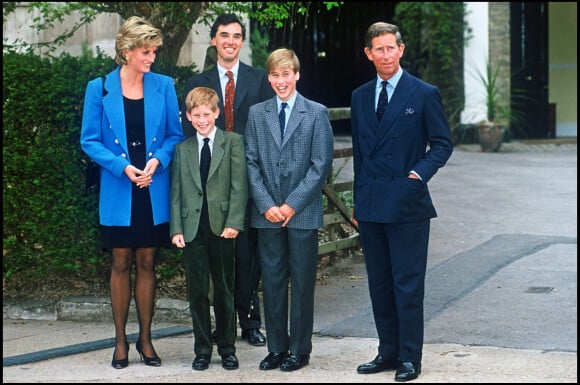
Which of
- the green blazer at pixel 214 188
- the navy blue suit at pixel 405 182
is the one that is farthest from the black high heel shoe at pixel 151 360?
the navy blue suit at pixel 405 182

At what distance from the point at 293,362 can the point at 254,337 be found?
927mm

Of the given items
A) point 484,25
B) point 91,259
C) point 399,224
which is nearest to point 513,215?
point 91,259

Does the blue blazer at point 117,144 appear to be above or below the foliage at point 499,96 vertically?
below

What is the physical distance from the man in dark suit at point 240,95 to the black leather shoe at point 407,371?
1335mm

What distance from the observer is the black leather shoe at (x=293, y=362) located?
6.21m

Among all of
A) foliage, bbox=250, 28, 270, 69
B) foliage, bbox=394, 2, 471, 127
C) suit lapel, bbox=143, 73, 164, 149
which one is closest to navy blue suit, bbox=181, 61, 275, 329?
suit lapel, bbox=143, 73, 164, 149

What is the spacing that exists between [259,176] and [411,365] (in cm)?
135

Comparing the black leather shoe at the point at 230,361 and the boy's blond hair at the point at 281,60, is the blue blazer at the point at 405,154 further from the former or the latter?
the black leather shoe at the point at 230,361

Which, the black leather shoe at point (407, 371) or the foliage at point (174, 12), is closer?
the black leather shoe at point (407, 371)

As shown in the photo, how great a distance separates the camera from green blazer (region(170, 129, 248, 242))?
20.8ft

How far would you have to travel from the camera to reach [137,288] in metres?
6.53

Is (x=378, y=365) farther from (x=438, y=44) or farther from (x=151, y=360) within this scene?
(x=438, y=44)

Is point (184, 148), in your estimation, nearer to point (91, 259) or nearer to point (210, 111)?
point (210, 111)

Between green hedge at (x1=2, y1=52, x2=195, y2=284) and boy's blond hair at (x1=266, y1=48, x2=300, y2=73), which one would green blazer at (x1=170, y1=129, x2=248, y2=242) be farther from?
green hedge at (x1=2, y1=52, x2=195, y2=284)
